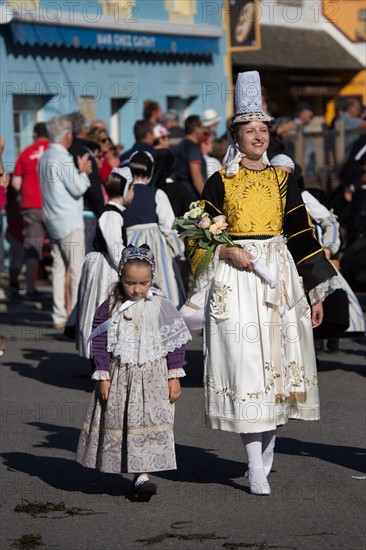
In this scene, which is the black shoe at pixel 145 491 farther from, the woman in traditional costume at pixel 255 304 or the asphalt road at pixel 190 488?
the woman in traditional costume at pixel 255 304

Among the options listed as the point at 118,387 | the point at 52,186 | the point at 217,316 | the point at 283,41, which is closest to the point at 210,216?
the point at 217,316

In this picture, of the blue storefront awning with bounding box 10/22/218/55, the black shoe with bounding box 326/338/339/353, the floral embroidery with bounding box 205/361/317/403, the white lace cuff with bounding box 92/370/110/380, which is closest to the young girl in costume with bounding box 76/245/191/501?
the white lace cuff with bounding box 92/370/110/380

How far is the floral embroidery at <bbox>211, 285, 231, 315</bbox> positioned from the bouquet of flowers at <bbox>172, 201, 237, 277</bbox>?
174 millimetres

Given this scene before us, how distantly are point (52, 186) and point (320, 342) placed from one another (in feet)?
10.9

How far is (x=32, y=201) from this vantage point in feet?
51.9

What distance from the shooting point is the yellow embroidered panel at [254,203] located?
7098 mm

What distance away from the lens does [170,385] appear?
7066mm

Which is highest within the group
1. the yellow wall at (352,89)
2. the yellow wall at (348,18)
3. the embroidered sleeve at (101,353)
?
the yellow wall at (348,18)

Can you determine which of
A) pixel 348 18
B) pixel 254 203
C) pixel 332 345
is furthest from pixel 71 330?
pixel 348 18

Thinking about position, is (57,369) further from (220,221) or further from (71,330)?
(220,221)

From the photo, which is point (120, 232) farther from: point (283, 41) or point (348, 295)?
point (283, 41)

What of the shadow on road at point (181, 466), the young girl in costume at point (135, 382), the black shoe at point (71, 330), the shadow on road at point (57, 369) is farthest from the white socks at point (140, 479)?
the black shoe at point (71, 330)

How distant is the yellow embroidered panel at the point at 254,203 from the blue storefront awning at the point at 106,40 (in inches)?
519

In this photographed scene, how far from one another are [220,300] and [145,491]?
106 centimetres
